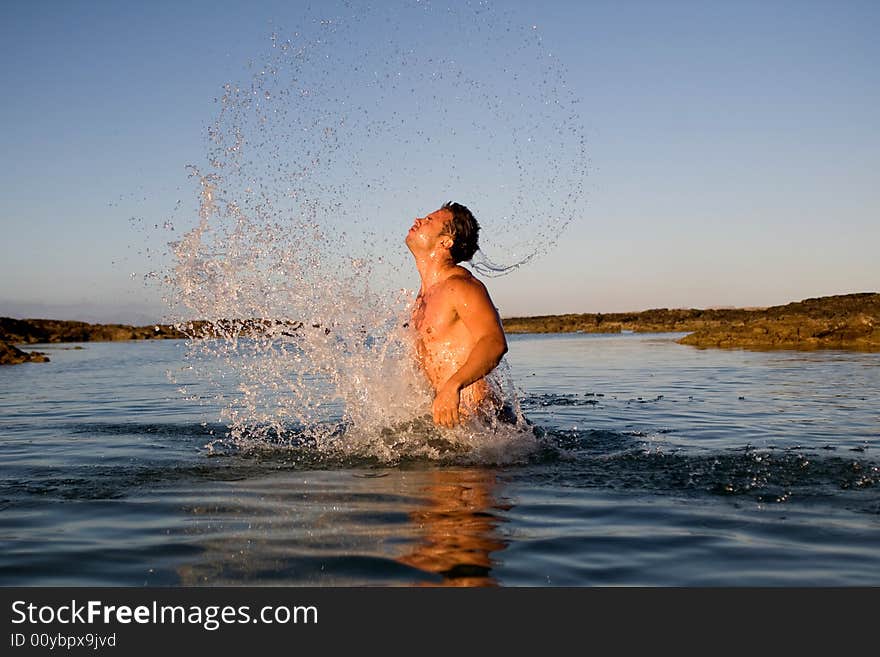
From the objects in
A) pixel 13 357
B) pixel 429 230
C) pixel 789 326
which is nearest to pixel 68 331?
pixel 13 357

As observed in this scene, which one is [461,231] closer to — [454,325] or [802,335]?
[454,325]

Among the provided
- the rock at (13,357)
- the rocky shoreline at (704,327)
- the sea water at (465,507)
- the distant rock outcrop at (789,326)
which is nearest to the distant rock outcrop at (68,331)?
the rocky shoreline at (704,327)

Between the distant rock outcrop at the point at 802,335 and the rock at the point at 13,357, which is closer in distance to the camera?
the distant rock outcrop at the point at 802,335

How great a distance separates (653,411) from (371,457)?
537 centimetres

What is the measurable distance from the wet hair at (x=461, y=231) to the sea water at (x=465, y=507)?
2029mm

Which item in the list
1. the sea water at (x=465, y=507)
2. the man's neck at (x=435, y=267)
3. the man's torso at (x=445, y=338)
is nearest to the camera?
the sea water at (x=465, y=507)

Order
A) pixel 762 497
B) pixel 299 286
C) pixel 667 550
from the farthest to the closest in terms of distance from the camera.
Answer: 1. pixel 299 286
2. pixel 762 497
3. pixel 667 550

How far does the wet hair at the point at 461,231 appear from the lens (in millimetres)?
7867

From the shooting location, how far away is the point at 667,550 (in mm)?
4129

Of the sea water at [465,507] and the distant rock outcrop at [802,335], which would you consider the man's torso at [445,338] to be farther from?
the distant rock outcrop at [802,335]

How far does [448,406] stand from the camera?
6.49 meters

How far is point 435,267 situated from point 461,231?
451 mm
